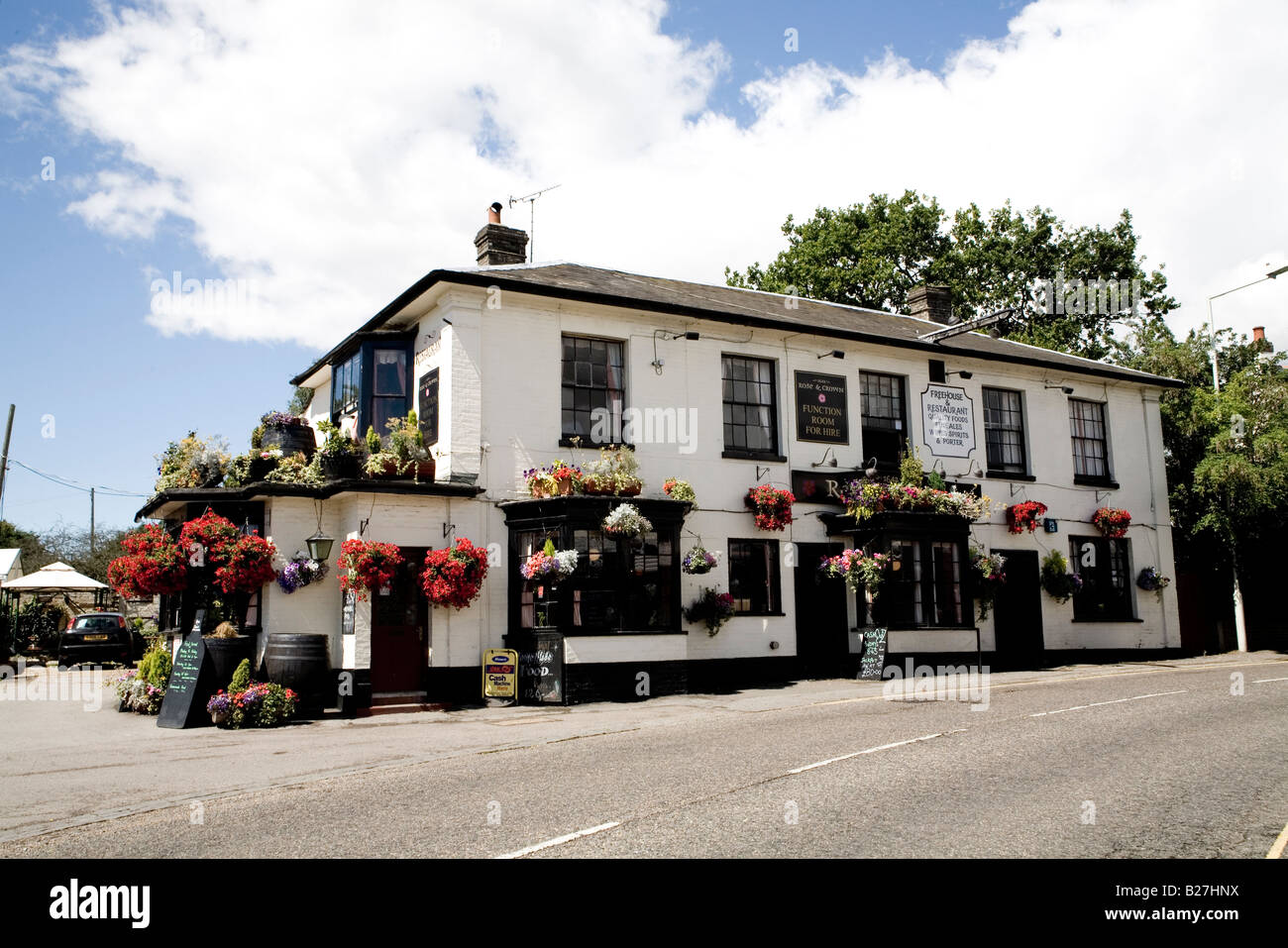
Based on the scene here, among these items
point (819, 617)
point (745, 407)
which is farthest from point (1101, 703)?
point (745, 407)

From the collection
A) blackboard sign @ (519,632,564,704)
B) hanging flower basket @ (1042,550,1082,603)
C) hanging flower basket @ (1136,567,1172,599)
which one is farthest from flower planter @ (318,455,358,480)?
hanging flower basket @ (1136,567,1172,599)

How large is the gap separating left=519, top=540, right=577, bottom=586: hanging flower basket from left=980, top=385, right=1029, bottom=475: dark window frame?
1178 cm

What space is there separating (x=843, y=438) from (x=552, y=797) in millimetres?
13895

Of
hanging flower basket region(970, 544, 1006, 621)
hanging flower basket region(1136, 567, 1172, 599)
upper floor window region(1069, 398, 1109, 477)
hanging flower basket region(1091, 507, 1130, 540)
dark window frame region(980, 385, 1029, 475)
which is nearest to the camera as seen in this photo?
hanging flower basket region(970, 544, 1006, 621)

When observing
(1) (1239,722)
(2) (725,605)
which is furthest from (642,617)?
(1) (1239,722)

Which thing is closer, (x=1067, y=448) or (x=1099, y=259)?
(x=1067, y=448)

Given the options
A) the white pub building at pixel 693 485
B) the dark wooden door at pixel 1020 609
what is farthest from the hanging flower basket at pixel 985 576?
the dark wooden door at pixel 1020 609

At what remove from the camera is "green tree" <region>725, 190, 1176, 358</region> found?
126 ft

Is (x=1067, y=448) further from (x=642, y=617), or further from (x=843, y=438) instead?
(x=642, y=617)

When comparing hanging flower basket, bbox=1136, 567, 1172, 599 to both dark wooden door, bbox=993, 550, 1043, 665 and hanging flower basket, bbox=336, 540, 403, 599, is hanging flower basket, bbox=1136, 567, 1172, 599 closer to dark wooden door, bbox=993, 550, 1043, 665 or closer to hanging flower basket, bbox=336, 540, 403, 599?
dark wooden door, bbox=993, 550, 1043, 665

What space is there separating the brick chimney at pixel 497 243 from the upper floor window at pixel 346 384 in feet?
11.0
